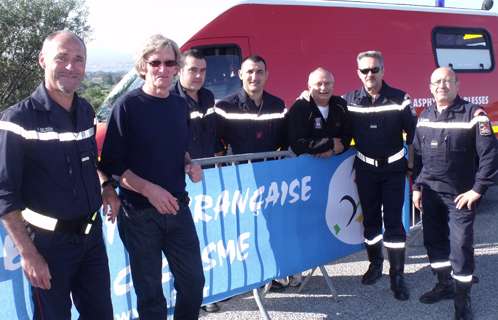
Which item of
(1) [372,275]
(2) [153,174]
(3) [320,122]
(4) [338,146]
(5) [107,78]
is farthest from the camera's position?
(5) [107,78]

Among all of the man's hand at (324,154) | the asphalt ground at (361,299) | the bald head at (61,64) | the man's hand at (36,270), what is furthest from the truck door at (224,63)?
the man's hand at (36,270)

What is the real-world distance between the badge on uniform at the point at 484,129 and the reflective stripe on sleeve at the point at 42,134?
2835mm

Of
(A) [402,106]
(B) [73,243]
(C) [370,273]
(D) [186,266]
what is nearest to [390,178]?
(A) [402,106]

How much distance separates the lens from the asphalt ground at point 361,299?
3.44 meters

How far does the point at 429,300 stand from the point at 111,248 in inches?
105

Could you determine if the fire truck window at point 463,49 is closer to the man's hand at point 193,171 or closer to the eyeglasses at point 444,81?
the eyeglasses at point 444,81

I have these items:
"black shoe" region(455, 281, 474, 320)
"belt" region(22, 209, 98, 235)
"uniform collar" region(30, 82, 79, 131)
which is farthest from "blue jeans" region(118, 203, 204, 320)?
"black shoe" region(455, 281, 474, 320)

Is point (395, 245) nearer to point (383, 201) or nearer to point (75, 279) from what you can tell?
point (383, 201)

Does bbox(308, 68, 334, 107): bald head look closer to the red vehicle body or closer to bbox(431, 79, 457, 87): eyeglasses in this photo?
bbox(431, 79, 457, 87): eyeglasses

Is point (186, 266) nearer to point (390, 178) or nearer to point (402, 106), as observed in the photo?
point (390, 178)

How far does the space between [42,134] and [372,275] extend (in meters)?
3.18

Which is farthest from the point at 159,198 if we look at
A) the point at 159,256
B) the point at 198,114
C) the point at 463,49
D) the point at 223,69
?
the point at 463,49

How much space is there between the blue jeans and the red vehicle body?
2219 mm

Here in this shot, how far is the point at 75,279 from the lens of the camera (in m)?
2.32
